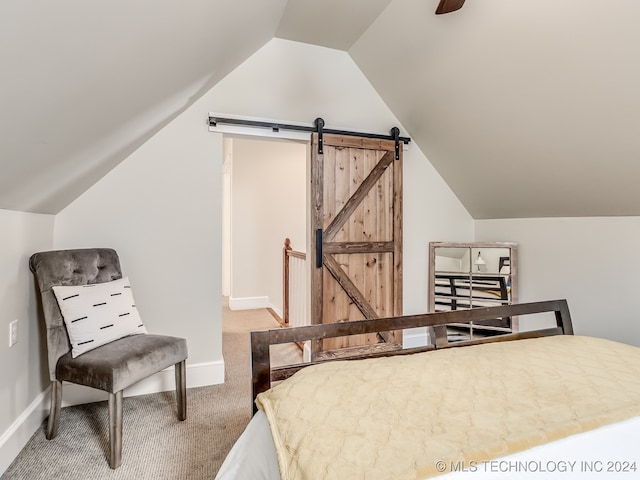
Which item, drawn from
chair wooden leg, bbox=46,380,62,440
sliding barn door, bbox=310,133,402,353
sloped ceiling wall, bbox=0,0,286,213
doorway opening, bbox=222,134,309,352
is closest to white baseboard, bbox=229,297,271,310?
doorway opening, bbox=222,134,309,352

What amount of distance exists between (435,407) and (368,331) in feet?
1.59

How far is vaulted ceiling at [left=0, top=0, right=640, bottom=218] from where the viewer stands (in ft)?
3.73

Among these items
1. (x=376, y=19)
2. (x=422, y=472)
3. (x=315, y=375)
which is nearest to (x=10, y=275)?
(x=315, y=375)

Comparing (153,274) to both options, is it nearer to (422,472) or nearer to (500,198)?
(422,472)

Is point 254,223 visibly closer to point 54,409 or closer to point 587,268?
point 54,409

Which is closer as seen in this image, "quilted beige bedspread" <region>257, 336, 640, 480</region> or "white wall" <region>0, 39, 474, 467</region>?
"quilted beige bedspread" <region>257, 336, 640, 480</region>

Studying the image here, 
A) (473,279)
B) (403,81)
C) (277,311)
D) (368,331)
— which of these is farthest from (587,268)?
(277,311)

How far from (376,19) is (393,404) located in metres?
2.77

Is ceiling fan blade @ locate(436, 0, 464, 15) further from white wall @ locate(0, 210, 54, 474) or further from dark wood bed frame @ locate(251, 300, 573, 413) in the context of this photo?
white wall @ locate(0, 210, 54, 474)

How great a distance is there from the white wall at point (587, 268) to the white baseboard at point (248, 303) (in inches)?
139

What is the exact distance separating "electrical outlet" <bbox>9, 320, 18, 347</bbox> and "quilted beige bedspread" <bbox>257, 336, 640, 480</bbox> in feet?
5.19

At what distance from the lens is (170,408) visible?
2.36m

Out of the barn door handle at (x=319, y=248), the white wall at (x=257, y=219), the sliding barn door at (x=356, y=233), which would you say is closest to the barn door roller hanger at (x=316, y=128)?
the sliding barn door at (x=356, y=233)

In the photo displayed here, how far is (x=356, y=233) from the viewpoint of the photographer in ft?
10.3
